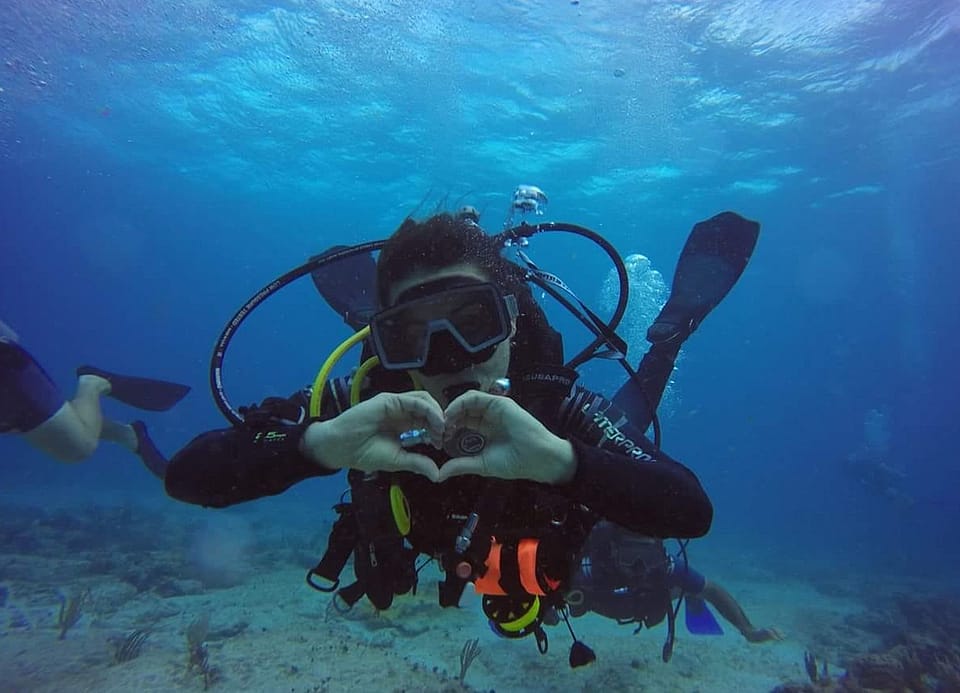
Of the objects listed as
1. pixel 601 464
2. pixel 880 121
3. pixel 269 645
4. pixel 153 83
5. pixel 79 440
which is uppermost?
pixel 880 121

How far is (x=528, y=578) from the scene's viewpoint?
297cm

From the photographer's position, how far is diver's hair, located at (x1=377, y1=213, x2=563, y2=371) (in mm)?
3207

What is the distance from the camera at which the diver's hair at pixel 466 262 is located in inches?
126

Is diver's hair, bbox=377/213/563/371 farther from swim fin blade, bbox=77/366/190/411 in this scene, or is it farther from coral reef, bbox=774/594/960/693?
coral reef, bbox=774/594/960/693

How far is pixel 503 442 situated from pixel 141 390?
796 centimetres

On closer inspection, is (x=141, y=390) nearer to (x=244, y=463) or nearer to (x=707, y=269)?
(x=244, y=463)

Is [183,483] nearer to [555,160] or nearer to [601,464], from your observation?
[601,464]

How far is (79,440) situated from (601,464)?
7.23 m

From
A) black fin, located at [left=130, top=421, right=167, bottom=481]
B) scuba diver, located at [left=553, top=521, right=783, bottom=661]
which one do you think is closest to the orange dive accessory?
scuba diver, located at [left=553, top=521, right=783, bottom=661]

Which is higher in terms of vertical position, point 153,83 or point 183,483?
point 153,83

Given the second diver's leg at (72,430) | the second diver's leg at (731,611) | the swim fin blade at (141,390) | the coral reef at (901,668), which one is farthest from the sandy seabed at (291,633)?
the swim fin blade at (141,390)

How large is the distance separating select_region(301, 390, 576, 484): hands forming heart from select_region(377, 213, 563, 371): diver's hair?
1.10 meters

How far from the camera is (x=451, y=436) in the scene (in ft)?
7.57

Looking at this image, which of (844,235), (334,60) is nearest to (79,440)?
(334,60)
